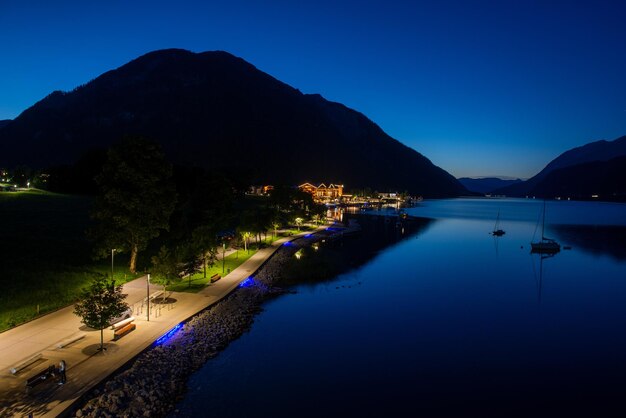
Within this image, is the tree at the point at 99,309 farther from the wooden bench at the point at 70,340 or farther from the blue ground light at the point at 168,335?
the blue ground light at the point at 168,335

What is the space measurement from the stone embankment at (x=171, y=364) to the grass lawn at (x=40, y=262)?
35.3ft

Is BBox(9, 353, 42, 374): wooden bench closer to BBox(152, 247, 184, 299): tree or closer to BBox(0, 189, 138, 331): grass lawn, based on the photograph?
BBox(0, 189, 138, 331): grass lawn

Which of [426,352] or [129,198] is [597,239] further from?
[129,198]

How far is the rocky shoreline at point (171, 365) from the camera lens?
19000 millimetres

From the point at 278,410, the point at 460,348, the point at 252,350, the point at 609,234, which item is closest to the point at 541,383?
the point at 460,348

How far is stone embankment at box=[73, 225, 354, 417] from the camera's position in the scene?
62.4 feet

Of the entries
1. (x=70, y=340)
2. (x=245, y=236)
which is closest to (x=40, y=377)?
(x=70, y=340)

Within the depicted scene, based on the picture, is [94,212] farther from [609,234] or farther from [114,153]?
[609,234]

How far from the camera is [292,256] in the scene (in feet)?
221

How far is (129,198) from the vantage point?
41.3 metres

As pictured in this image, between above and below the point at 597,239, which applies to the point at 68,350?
above

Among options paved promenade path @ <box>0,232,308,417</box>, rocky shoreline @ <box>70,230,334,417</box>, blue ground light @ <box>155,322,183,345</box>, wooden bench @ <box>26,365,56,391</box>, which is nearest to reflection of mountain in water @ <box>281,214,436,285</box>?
rocky shoreline @ <box>70,230,334,417</box>

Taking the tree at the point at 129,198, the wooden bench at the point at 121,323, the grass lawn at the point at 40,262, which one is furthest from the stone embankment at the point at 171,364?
the tree at the point at 129,198

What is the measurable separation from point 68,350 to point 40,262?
2109cm
